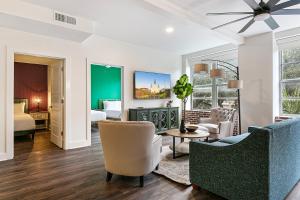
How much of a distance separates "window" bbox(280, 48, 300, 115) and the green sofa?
2568 mm

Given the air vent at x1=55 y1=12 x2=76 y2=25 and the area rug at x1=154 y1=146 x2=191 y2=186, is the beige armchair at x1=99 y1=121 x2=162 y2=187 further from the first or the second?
the air vent at x1=55 y1=12 x2=76 y2=25

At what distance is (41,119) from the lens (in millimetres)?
6625

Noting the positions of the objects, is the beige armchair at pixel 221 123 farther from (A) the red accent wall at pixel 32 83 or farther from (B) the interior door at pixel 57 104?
(A) the red accent wall at pixel 32 83

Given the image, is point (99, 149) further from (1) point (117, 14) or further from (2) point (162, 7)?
(2) point (162, 7)

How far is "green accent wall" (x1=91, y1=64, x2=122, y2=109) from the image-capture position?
27.1 ft

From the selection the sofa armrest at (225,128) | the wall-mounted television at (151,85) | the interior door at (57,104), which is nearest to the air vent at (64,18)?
the interior door at (57,104)

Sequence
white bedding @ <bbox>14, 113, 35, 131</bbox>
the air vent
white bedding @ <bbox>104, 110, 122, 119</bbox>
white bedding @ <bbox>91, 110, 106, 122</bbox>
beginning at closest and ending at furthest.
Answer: the air vent
white bedding @ <bbox>14, 113, 35, 131</bbox>
white bedding @ <bbox>91, 110, 106, 122</bbox>
white bedding @ <bbox>104, 110, 122, 119</bbox>

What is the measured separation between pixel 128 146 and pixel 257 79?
3840 mm

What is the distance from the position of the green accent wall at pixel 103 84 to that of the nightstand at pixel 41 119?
1934 millimetres

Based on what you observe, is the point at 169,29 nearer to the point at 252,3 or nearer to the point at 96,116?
the point at 252,3

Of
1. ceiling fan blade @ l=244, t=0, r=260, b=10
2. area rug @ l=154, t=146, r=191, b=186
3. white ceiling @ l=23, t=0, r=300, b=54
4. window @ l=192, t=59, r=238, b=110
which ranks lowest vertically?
area rug @ l=154, t=146, r=191, b=186

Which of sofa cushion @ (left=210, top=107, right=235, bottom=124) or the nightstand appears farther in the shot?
the nightstand

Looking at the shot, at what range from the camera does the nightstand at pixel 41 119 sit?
656cm

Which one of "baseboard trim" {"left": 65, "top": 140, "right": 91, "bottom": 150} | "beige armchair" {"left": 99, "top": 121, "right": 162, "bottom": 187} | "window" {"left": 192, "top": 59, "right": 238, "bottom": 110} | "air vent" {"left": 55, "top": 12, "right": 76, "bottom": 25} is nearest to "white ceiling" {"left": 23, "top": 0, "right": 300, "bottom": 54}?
"air vent" {"left": 55, "top": 12, "right": 76, "bottom": 25}
